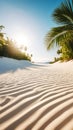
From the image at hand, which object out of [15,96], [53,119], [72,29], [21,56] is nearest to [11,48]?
[21,56]

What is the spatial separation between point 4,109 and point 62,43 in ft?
34.7

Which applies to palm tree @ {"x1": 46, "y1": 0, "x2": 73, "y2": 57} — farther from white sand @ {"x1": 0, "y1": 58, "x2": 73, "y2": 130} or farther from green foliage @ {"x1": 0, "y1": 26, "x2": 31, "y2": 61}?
white sand @ {"x1": 0, "y1": 58, "x2": 73, "y2": 130}

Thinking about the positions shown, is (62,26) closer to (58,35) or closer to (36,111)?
(58,35)

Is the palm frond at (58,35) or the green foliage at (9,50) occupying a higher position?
the palm frond at (58,35)

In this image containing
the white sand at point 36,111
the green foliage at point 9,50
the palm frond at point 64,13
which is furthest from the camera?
the green foliage at point 9,50

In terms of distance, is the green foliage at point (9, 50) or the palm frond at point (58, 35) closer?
the palm frond at point (58, 35)

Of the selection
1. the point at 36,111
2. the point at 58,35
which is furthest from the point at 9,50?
the point at 36,111

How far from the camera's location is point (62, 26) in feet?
37.4

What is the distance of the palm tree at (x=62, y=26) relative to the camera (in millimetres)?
10922

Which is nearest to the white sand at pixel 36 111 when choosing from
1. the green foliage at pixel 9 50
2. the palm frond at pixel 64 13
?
the palm frond at pixel 64 13

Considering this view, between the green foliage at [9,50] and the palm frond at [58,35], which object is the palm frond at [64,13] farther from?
the green foliage at [9,50]

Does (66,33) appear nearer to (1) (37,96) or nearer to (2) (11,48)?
(2) (11,48)

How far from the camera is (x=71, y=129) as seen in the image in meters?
1.76

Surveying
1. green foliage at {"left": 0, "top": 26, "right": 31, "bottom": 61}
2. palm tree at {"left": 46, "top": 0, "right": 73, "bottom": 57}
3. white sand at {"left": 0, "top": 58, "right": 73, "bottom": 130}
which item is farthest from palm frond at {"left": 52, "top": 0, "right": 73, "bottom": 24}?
white sand at {"left": 0, "top": 58, "right": 73, "bottom": 130}
